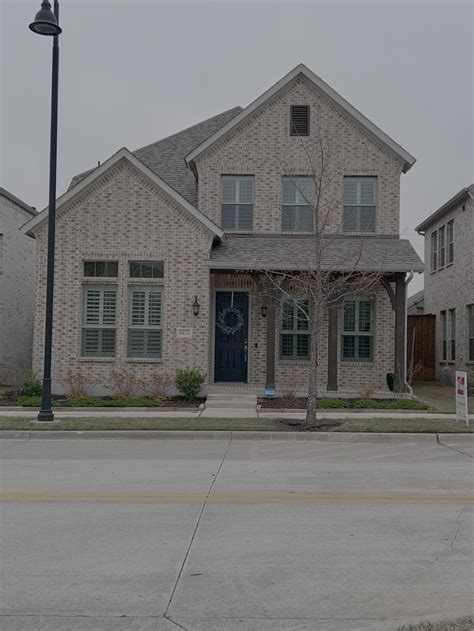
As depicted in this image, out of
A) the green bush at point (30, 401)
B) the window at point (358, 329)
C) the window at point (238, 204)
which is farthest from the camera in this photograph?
the window at point (238, 204)

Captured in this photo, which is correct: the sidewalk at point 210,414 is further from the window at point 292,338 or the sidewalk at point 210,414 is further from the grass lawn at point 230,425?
the window at point 292,338

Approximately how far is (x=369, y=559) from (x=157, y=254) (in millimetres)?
12660

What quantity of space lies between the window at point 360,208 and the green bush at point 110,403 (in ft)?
24.6

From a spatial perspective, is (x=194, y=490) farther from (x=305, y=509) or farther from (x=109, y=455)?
(x=109, y=455)

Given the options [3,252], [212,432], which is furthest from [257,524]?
[3,252]

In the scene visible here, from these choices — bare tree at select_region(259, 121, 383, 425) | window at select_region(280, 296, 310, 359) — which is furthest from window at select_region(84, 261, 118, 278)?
window at select_region(280, 296, 310, 359)

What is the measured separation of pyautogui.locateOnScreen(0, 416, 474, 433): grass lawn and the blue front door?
5183 millimetres

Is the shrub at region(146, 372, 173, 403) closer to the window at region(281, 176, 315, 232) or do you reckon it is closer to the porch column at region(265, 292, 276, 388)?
the porch column at region(265, 292, 276, 388)

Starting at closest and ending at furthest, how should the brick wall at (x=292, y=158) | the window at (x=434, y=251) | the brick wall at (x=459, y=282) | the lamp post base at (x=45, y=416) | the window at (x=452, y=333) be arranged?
1. the lamp post base at (x=45, y=416)
2. the brick wall at (x=292, y=158)
3. the brick wall at (x=459, y=282)
4. the window at (x=452, y=333)
5. the window at (x=434, y=251)

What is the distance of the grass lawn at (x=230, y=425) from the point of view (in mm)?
12031

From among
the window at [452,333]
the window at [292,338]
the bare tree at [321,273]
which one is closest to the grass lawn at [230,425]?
the bare tree at [321,273]

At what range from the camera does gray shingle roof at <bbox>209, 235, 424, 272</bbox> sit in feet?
54.2

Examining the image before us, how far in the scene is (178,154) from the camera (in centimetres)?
2178

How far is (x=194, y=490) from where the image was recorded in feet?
25.4
